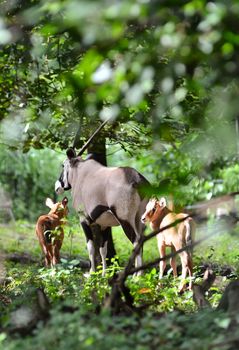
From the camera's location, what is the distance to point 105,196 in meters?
9.20

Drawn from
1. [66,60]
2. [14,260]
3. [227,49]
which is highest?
[66,60]

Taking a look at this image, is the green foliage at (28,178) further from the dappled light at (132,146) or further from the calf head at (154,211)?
the calf head at (154,211)

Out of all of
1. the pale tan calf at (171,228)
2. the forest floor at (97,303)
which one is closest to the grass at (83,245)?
the forest floor at (97,303)

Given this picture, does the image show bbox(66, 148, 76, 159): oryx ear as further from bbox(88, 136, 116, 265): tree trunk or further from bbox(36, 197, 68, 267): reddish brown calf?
bbox(36, 197, 68, 267): reddish brown calf

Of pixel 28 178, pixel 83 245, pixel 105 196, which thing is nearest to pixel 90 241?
pixel 105 196

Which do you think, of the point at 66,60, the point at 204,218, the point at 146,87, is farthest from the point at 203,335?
the point at 204,218

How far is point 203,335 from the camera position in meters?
3.93

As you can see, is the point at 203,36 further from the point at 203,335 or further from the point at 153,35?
the point at 203,335

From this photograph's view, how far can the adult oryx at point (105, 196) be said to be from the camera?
893 centimetres

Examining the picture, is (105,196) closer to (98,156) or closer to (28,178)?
(98,156)

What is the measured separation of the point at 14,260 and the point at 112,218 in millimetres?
4781

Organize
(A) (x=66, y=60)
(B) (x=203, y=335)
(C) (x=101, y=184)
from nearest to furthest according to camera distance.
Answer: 1. (B) (x=203, y=335)
2. (A) (x=66, y=60)
3. (C) (x=101, y=184)

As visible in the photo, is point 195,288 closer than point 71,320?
No

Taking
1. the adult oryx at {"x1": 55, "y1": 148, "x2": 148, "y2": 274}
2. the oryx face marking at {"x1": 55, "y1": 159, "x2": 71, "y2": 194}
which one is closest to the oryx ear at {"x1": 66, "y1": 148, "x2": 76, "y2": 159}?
the adult oryx at {"x1": 55, "y1": 148, "x2": 148, "y2": 274}
